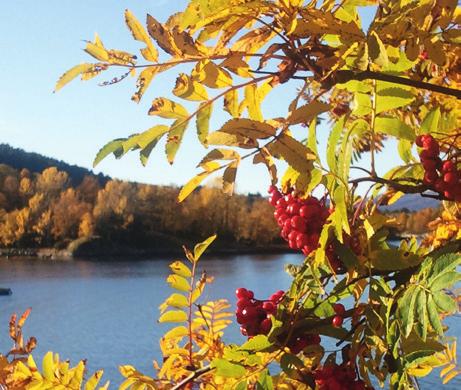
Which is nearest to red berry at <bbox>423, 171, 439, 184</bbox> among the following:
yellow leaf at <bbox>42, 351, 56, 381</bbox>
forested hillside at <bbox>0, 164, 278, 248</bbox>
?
yellow leaf at <bbox>42, 351, 56, 381</bbox>

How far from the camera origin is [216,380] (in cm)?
106

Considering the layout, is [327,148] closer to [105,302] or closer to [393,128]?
[393,128]

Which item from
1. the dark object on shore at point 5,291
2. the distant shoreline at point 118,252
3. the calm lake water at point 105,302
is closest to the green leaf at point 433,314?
the calm lake water at point 105,302

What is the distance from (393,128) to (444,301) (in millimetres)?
320

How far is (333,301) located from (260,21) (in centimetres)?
42

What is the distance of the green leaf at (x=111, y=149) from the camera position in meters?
0.69

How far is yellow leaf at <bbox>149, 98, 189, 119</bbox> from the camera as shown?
2.39 feet

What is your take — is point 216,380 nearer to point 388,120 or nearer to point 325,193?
point 325,193

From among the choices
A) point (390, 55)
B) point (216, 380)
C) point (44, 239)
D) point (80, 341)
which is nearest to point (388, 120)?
point (390, 55)

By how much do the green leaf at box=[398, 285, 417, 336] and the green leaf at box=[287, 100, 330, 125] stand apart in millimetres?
240

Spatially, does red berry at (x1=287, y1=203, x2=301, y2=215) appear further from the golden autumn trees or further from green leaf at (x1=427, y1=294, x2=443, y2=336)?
green leaf at (x1=427, y1=294, x2=443, y2=336)

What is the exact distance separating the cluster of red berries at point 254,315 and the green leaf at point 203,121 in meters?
0.27

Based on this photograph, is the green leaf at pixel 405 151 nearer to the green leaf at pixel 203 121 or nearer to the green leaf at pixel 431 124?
the green leaf at pixel 431 124

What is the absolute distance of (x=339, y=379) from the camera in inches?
31.7
